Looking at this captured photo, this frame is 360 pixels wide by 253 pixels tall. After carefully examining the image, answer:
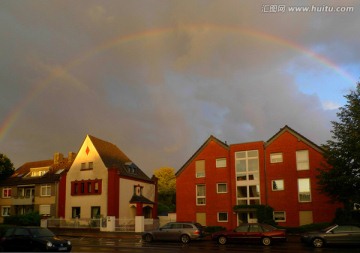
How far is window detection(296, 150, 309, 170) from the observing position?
43.6m

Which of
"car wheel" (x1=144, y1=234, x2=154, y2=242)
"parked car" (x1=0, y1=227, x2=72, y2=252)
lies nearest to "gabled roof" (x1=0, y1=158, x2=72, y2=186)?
"car wheel" (x1=144, y1=234, x2=154, y2=242)

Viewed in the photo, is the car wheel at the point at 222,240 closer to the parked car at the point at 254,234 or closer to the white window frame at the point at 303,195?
the parked car at the point at 254,234

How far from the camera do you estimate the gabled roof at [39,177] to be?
59.1 m

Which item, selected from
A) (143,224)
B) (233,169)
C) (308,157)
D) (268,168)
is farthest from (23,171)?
(308,157)

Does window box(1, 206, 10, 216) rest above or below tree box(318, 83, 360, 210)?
below

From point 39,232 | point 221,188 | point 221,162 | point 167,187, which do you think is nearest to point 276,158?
point 221,162

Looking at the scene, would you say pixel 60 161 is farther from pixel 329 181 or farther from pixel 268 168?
pixel 329 181

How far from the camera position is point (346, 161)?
108 ft

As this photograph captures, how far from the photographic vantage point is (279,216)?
4391cm

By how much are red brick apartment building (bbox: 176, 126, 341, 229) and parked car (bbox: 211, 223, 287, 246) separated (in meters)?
15.0

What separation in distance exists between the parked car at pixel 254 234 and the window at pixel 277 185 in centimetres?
1590

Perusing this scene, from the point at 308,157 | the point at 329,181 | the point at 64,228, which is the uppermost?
the point at 308,157

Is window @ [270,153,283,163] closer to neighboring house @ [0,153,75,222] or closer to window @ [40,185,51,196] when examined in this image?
neighboring house @ [0,153,75,222]

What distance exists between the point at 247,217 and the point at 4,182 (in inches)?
1639
